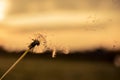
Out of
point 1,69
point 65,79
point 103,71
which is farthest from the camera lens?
point 103,71

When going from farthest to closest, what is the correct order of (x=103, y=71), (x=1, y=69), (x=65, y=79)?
(x=103, y=71) → (x=65, y=79) → (x=1, y=69)

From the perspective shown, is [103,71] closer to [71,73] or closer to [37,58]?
[71,73]

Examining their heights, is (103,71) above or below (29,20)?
below

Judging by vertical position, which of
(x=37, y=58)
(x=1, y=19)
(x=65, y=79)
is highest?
(x=1, y=19)

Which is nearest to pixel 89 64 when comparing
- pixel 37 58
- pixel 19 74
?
pixel 37 58

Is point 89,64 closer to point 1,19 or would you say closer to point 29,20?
point 29,20

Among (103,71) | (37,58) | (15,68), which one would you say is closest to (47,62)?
(37,58)

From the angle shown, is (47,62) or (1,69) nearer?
(1,69)
